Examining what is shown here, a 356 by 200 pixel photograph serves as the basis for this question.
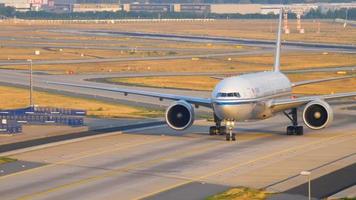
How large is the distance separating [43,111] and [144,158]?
23513 mm

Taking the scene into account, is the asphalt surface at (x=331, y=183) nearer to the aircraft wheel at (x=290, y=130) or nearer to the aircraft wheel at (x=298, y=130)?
the aircraft wheel at (x=298, y=130)

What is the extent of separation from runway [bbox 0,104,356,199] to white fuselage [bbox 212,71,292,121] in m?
2.07

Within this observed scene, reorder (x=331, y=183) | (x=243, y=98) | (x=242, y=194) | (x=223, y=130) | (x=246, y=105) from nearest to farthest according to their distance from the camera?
(x=242, y=194) < (x=331, y=183) < (x=243, y=98) < (x=246, y=105) < (x=223, y=130)

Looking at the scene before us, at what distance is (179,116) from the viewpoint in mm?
68750

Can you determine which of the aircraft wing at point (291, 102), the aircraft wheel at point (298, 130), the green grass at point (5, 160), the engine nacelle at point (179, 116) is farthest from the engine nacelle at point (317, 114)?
the green grass at point (5, 160)

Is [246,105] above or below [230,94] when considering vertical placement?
below

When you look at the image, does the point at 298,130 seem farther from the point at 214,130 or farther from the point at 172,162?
the point at 172,162

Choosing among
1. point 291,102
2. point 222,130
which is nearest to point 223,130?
point 222,130

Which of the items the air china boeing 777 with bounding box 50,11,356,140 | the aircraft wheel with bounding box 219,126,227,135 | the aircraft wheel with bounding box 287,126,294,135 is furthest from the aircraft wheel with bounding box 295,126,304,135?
the aircraft wheel with bounding box 219,126,227,135

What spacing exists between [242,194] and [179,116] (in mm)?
19558

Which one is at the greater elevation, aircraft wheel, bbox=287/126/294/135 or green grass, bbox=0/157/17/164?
aircraft wheel, bbox=287/126/294/135

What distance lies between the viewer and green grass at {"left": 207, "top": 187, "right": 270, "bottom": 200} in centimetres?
4894

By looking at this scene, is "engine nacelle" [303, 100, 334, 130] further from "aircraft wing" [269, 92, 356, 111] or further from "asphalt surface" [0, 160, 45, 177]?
"asphalt surface" [0, 160, 45, 177]

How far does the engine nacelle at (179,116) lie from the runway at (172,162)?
129 cm
